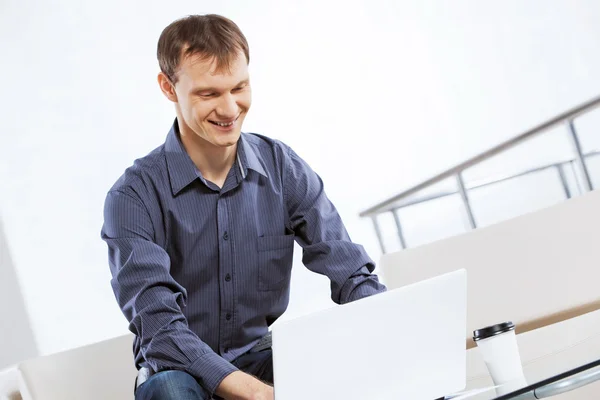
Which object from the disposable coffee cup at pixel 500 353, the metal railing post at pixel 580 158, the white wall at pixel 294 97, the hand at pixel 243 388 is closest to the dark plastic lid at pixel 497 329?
the disposable coffee cup at pixel 500 353

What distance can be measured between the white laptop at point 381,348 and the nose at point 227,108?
636mm

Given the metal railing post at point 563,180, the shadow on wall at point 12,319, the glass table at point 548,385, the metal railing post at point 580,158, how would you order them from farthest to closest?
the shadow on wall at point 12,319 → the metal railing post at point 563,180 → the metal railing post at point 580,158 → the glass table at point 548,385

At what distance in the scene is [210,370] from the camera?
1459 millimetres

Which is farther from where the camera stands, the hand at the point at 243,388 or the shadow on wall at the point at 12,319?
the shadow on wall at the point at 12,319

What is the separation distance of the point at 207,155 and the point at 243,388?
57 cm

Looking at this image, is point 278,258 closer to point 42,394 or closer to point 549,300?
point 42,394

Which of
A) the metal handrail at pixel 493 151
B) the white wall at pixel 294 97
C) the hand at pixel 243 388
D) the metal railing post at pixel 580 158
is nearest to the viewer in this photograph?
the hand at pixel 243 388

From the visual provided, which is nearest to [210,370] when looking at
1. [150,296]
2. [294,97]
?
[150,296]

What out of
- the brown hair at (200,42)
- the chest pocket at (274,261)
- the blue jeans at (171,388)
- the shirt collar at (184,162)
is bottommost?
the blue jeans at (171,388)

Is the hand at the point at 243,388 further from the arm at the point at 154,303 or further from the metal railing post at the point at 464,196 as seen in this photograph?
the metal railing post at the point at 464,196

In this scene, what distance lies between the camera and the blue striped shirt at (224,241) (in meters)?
1.65

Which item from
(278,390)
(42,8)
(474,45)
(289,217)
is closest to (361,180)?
(474,45)

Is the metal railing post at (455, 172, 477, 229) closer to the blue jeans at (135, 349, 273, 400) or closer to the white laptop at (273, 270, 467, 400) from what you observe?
the blue jeans at (135, 349, 273, 400)

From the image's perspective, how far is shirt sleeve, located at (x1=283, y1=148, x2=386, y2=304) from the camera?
1766 mm
